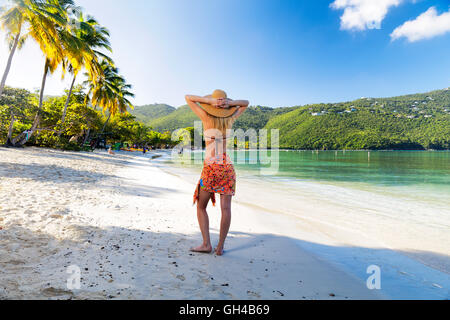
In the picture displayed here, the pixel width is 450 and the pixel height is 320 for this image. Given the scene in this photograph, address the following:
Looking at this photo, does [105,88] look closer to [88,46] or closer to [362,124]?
[88,46]

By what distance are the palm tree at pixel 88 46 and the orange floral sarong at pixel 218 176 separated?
17.2 meters

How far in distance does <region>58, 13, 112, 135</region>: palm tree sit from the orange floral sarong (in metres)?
17.2

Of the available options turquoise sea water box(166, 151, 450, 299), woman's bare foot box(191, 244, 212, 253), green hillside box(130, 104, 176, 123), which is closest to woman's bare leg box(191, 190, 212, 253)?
woman's bare foot box(191, 244, 212, 253)

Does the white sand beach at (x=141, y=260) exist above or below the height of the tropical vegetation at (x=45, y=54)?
below

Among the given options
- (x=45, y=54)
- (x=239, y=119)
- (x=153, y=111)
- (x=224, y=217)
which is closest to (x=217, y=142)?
(x=224, y=217)

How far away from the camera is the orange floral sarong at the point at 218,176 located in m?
2.63

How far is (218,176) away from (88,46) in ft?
69.0

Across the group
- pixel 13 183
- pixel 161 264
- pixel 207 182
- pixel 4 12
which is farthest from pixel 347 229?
pixel 4 12

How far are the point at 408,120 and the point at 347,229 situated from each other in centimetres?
14442

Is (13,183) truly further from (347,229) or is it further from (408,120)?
(408,120)

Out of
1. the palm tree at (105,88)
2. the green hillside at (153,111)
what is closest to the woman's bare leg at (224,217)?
the palm tree at (105,88)

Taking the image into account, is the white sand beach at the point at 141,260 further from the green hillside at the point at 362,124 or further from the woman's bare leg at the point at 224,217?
the green hillside at the point at 362,124

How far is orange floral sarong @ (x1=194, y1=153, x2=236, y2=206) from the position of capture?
8.63 feet

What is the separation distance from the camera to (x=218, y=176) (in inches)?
104
